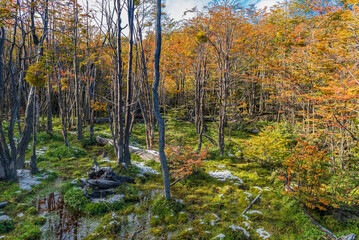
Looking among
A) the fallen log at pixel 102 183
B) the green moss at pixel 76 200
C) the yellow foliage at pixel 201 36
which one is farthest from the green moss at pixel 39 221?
the yellow foliage at pixel 201 36

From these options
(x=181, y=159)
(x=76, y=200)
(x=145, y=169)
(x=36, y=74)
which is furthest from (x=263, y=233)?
(x=36, y=74)

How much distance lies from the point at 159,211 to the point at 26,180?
533 centimetres

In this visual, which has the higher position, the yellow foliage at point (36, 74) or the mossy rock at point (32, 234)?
the yellow foliage at point (36, 74)

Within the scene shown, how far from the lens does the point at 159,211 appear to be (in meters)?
5.61

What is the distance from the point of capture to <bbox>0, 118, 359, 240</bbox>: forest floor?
4.65m

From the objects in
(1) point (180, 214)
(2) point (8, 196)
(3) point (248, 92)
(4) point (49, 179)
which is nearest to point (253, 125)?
(3) point (248, 92)

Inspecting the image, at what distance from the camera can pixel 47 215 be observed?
208 inches

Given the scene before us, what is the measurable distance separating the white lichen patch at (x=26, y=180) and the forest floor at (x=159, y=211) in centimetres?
3

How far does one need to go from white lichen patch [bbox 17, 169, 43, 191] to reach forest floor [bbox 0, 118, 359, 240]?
0.03 meters

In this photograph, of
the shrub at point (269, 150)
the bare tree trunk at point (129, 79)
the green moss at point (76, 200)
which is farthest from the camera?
the shrub at point (269, 150)

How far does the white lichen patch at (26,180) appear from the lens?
6.63 meters

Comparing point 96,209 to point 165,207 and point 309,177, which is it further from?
point 309,177

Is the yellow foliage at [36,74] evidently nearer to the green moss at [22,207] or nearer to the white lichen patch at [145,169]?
the green moss at [22,207]

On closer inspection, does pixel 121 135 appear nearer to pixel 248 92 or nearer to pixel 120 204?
pixel 120 204
